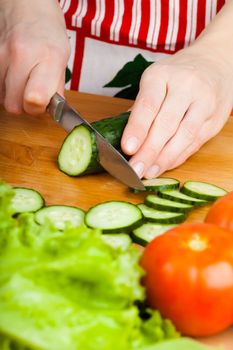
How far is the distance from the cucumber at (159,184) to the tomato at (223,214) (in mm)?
400

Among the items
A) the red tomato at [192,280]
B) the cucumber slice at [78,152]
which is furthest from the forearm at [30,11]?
the red tomato at [192,280]

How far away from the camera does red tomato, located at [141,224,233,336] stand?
1.40m

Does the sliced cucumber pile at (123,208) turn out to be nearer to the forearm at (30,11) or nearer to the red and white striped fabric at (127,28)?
the forearm at (30,11)

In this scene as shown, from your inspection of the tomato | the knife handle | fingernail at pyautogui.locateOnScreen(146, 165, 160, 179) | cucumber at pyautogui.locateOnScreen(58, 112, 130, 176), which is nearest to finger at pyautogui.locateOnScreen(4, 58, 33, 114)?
the knife handle

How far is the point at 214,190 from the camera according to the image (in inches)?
83.7

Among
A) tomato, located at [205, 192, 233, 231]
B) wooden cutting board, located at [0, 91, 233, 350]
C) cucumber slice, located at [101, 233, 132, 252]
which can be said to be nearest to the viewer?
tomato, located at [205, 192, 233, 231]

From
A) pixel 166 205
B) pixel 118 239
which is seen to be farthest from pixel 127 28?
pixel 118 239

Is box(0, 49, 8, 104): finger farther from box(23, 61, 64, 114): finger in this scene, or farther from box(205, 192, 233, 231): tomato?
box(205, 192, 233, 231): tomato

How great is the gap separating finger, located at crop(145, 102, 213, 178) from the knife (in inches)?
4.4

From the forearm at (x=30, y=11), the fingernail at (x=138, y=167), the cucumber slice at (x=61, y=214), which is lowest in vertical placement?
the cucumber slice at (x=61, y=214)

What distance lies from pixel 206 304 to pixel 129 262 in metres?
0.19

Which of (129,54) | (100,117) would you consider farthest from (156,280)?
(129,54)

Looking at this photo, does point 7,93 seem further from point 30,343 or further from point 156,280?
point 30,343

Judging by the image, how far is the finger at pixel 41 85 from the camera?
2197mm
